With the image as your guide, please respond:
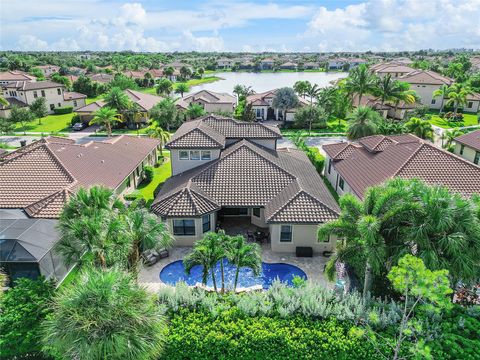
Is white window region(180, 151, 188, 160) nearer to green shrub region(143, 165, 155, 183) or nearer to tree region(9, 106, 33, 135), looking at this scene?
green shrub region(143, 165, 155, 183)

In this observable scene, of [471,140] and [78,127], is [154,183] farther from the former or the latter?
[471,140]

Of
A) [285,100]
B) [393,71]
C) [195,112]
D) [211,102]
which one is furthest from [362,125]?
[393,71]

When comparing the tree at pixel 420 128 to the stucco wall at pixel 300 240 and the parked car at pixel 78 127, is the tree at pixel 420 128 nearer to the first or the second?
the stucco wall at pixel 300 240

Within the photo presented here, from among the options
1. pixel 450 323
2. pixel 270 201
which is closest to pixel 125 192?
pixel 270 201

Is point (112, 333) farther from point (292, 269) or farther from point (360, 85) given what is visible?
point (360, 85)

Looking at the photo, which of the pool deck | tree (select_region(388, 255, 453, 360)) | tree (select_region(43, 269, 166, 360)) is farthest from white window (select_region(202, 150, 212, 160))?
tree (select_region(388, 255, 453, 360))
